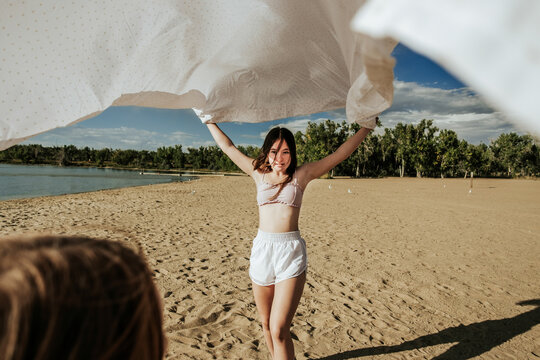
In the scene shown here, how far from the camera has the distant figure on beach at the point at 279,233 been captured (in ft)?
8.12

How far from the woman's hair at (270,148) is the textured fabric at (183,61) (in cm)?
30

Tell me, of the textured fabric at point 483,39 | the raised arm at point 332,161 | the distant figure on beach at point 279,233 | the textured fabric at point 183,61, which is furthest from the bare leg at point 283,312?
the textured fabric at point 483,39

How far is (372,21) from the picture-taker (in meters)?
0.56

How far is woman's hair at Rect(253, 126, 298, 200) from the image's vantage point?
2.73m

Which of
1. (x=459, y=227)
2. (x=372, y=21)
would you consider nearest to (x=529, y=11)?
(x=372, y=21)

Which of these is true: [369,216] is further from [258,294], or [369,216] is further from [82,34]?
[82,34]

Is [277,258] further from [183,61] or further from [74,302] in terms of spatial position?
[74,302]

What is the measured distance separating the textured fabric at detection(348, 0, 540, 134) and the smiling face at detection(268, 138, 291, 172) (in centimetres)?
216

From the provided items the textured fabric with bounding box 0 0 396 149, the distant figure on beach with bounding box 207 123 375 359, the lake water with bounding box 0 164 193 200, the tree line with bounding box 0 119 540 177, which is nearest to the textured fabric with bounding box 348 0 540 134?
the textured fabric with bounding box 0 0 396 149

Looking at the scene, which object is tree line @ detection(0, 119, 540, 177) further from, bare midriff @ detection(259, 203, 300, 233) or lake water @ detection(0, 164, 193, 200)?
bare midriff @ detection(259, 203, 300, 233)

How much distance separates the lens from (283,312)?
7.97 feet

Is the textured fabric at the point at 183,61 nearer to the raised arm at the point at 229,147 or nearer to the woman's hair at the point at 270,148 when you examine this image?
the woman's hair at the point at 270,148

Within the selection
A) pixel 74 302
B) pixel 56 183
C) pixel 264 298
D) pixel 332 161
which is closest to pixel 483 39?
pixel 74 302

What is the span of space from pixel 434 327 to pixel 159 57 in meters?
5.05
